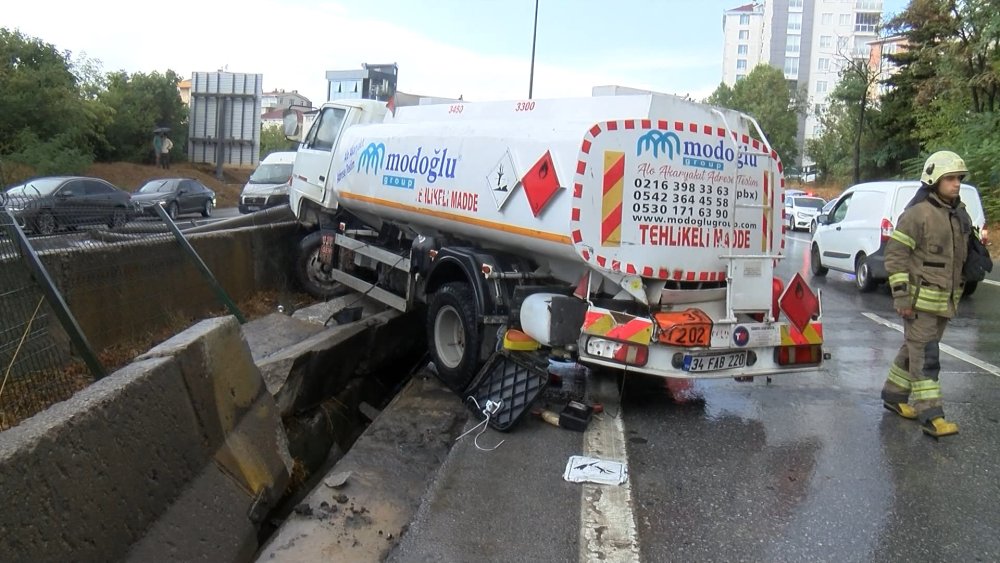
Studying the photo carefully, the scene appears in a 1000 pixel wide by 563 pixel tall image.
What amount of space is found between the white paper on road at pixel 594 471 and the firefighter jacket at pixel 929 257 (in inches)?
96.0

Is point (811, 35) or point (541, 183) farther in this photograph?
point (811, 35)

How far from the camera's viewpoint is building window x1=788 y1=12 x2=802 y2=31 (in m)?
104

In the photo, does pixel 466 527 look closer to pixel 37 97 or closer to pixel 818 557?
pixel 818 557

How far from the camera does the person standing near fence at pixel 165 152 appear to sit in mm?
37406

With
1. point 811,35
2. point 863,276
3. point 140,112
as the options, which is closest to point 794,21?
point 811,35

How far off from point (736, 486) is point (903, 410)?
6.84 feet

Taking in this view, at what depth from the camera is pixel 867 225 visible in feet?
42.5

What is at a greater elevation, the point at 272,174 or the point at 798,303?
the point at 272,174

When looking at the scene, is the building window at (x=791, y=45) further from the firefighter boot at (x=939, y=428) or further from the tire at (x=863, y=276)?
the firefighter boot at (x=939, y=428)

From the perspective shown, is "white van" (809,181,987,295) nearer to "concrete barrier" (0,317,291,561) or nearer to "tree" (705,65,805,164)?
"concrete barrier" (0,317,291,561)

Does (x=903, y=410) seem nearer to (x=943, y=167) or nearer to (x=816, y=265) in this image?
(x=943, y=167)

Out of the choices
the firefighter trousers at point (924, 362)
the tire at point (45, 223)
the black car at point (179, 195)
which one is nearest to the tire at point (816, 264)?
the firefighter trousers at point (924, 362)

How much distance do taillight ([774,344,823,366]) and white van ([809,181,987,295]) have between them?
20.7ft

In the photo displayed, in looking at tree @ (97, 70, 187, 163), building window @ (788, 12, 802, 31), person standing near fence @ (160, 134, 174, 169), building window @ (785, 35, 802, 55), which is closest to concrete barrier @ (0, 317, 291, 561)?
person standing near fence @ (160, 134, 174, 169)
